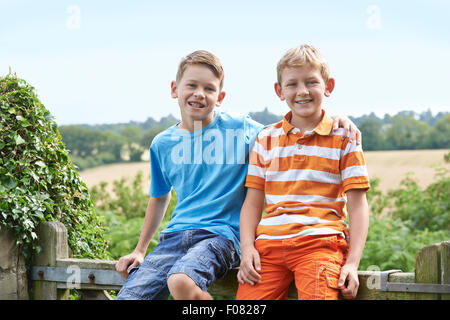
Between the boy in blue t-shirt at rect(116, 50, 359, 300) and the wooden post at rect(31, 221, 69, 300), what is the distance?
1.55ft

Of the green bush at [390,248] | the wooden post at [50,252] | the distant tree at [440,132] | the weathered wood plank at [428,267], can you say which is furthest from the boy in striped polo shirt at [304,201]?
the distant tree at [440,132]

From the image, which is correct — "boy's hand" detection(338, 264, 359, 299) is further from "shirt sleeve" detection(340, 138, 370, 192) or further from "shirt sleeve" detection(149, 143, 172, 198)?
"shirt sleeve" detection(149, 143, 172, 198)

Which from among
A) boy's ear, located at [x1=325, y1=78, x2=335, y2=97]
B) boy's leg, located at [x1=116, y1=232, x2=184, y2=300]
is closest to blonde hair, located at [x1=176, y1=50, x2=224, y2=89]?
boy's ear, located at [x1=325, y1=78, x2=335, y2=97]

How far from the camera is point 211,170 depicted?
277 cm

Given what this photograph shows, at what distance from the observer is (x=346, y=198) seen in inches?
Result: 97.3

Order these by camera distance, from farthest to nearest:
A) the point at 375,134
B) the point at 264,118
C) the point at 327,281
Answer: the point at 375,134, the point at 264,118, the point at 327,281

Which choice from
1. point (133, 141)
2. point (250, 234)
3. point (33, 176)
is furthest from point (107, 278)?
point (133, 141)

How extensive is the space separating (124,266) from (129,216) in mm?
6224

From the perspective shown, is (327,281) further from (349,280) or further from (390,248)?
(390,248)

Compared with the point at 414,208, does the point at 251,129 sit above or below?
above

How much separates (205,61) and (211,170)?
584mm

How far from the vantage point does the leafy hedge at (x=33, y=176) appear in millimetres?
2951

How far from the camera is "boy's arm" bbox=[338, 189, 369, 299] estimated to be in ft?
7.35
